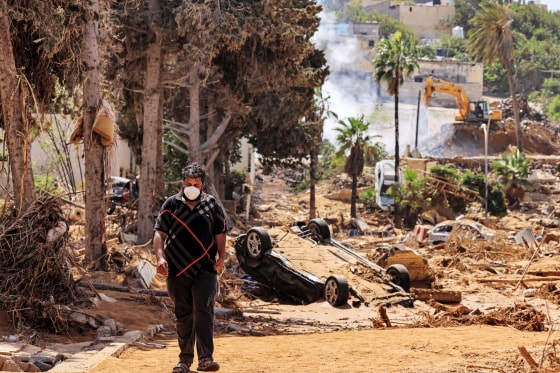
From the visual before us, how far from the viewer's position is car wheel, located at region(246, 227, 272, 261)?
20797 mm

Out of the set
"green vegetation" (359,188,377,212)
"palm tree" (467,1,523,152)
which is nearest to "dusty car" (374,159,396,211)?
"green vegetation" (359,188,377,212)

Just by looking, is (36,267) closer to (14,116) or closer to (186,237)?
(14,116)

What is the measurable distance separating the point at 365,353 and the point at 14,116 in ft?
21.3

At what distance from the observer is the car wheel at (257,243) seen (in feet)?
68.2

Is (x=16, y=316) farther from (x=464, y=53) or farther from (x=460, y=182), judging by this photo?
(x=464, y=53)

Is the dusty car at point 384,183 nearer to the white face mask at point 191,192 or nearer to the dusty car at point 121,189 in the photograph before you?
the dusty car at point 121,189

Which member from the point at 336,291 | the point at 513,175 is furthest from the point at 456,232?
the point at 513,175

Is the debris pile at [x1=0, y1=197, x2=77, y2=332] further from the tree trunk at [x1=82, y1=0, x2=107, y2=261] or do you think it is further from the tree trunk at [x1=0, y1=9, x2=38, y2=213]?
the tree trunk at [x1=82, y1=0, x2=107, y2=261]

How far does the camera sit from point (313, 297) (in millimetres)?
20484

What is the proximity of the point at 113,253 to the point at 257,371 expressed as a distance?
1072cm

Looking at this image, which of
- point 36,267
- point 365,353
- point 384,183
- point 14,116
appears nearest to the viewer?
point 365,353

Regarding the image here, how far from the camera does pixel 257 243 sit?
68.6 feet

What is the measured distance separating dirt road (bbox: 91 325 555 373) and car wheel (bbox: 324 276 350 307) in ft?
17.8

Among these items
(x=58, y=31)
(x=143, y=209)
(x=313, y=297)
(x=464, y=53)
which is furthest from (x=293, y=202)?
(x=464, y=53)
